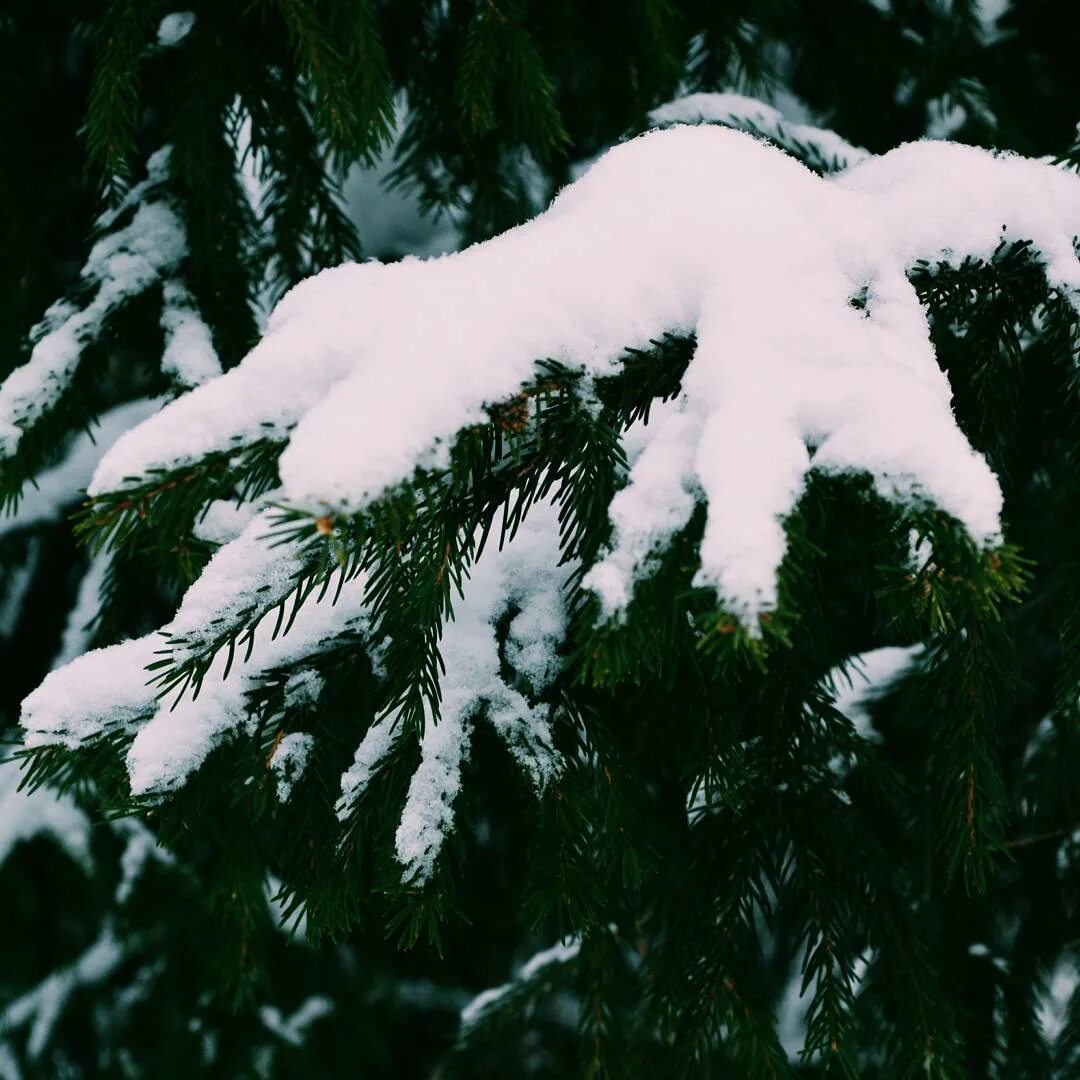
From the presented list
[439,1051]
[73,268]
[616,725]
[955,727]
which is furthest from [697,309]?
[439,1051]

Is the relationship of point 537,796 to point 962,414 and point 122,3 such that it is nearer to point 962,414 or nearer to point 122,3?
point 962,414

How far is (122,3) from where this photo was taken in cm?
137

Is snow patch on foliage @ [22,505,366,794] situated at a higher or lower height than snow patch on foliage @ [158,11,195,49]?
lower

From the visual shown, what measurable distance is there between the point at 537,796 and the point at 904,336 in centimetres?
55

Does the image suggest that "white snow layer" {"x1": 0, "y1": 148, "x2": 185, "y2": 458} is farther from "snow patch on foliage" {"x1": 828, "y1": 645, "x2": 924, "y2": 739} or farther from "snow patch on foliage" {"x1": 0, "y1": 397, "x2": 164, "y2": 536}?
"snow patch on foliage" {"x1": 828, "y1": 645, "x2": 924, "y2": 739}

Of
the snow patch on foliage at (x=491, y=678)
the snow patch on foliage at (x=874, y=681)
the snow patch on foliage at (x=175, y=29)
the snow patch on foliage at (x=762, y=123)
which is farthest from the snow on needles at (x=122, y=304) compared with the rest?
the snow patch on foliage at (x=874, y=681)

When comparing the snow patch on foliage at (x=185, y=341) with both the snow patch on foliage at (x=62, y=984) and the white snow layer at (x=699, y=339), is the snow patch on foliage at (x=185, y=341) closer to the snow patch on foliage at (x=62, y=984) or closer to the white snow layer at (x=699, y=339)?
the white snow layer at (x=699, y=339)

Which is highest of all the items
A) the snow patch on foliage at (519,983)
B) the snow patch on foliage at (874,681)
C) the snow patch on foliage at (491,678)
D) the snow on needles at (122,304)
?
the snow on needles at (122,304)

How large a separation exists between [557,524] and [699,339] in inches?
14.8

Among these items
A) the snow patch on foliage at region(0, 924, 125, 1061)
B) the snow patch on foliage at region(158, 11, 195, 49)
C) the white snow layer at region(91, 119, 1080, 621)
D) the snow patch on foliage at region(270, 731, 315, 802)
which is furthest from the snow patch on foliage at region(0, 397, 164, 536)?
the white snow layer at region(91, 119, 1080, 621)

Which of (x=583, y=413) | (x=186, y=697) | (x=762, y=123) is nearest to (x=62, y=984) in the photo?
(x=186, y=697)

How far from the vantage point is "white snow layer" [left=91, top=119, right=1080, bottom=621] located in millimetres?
623

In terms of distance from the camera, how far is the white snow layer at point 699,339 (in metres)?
0.62

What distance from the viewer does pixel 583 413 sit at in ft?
2.54
